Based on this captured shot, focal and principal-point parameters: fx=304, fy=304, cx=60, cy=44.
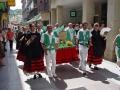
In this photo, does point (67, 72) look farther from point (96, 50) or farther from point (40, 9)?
point (40, 9)

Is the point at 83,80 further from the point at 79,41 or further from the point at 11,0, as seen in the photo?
the point at 11,0

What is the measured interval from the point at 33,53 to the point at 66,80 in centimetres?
150

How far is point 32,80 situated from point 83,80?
181 cm

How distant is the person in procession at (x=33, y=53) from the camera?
10500mm

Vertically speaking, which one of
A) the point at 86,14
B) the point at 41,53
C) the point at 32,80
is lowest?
the point at 32,80

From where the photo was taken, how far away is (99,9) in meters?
26.1

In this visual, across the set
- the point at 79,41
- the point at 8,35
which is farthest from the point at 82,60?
the point at 8,35

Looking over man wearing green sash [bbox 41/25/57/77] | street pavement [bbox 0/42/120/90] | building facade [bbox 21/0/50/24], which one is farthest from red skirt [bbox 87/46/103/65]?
building facade [bbox 21/0/50/24]

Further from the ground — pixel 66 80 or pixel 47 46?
pixel 47 46

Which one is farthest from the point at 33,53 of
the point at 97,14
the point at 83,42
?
the point at 97,14

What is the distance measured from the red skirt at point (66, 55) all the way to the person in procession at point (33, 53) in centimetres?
164

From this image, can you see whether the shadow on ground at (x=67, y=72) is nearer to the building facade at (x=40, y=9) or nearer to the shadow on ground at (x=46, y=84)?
the shadow on ground at (x=46, y=84)

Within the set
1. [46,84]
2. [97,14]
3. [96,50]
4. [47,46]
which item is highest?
[97,14]

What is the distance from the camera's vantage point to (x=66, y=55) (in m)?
12.6
